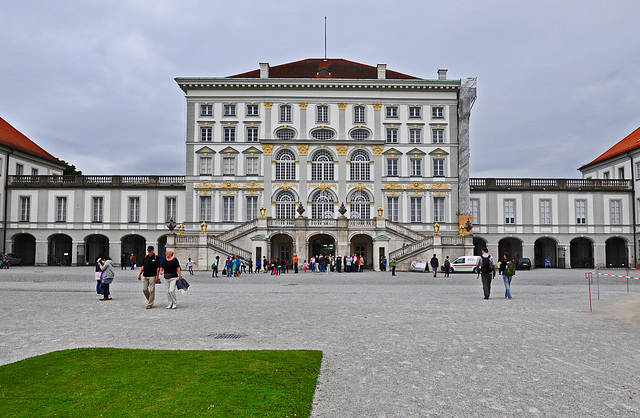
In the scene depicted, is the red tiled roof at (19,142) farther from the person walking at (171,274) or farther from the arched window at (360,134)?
the person walking at (171,274)

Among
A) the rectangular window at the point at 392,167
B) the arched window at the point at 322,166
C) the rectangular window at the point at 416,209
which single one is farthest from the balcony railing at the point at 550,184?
the arched window at the point at 322,166

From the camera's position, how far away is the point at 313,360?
7.55 metres

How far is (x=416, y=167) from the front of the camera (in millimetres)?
49469

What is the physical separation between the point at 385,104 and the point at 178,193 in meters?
21.8

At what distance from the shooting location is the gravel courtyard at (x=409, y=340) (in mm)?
5945

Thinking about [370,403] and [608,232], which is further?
[608,232]

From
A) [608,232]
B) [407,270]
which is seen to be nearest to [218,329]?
[407,270]

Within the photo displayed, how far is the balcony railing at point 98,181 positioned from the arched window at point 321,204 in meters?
13.1

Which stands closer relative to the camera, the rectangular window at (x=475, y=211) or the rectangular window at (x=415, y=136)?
the rectangular window at (x=415, y=136)

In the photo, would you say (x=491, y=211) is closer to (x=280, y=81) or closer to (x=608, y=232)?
(x=608, y=232)

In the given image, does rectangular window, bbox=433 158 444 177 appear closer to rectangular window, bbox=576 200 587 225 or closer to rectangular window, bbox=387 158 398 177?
rectangular window, bbox=387 158 398 177

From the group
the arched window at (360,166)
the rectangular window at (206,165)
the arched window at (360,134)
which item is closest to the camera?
the arched window at (360,166)

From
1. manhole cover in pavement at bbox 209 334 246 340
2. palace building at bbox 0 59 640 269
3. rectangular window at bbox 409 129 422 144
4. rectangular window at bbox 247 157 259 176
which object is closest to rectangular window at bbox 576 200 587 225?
palace building at bbox 0 59 640 269

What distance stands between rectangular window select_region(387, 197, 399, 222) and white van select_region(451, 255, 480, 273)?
32.2 feet
